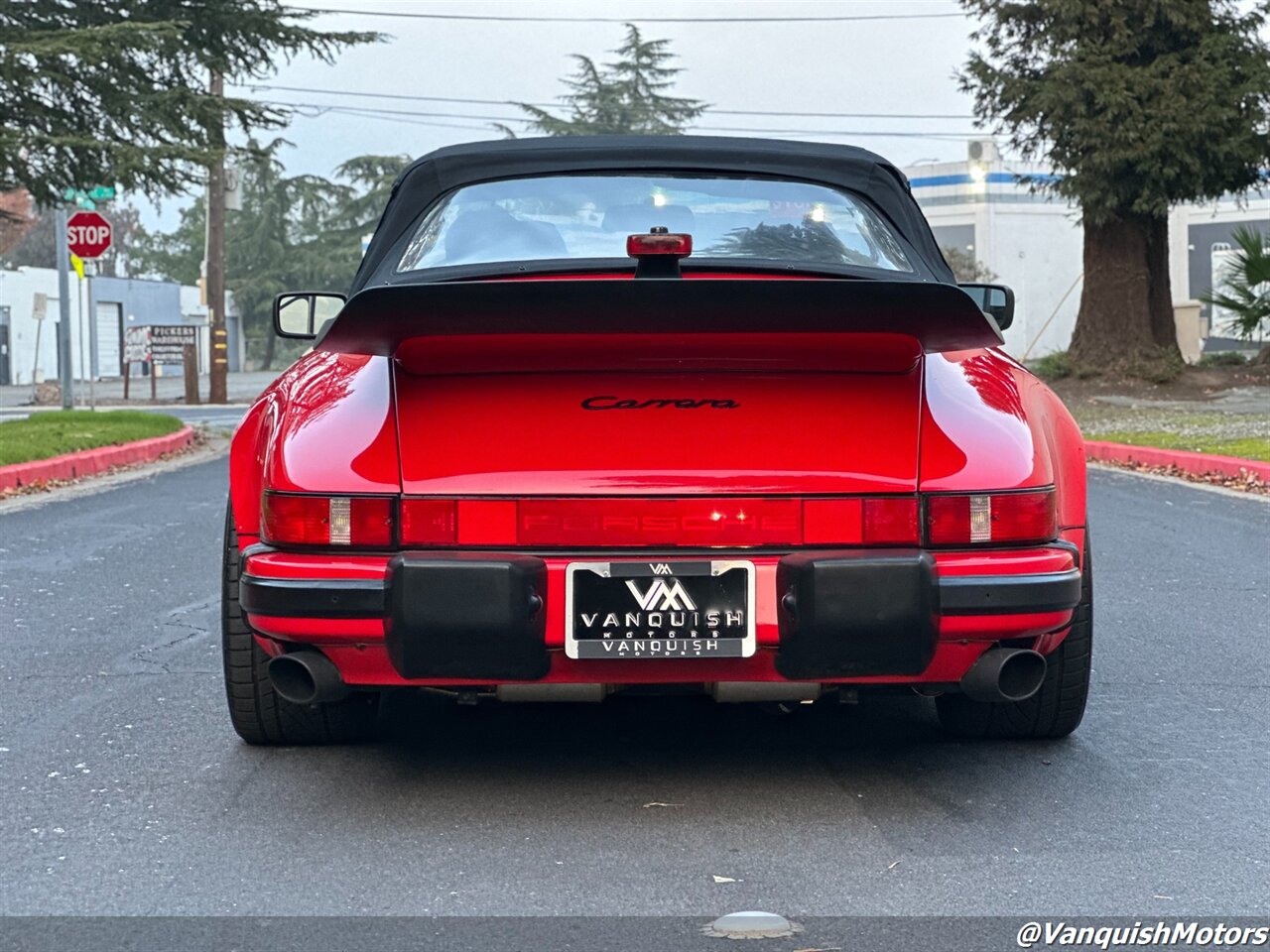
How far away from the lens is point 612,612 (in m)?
3.64

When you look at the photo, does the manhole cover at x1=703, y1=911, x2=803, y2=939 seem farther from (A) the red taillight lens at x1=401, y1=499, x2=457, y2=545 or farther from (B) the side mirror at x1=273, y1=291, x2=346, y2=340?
(B) the side mirror at x1=273, y1=291, x2=346, y2=340

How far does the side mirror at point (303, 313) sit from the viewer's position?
501cm

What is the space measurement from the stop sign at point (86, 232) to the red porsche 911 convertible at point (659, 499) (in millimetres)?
19117

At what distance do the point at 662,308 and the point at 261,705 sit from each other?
1.56 m

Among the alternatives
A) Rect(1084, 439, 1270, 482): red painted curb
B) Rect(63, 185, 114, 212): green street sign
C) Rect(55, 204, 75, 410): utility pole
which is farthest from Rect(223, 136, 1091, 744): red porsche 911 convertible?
Rect(55, 204, 75, 410): utility pole

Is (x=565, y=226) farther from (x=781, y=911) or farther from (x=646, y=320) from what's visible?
(x=781, y=911)

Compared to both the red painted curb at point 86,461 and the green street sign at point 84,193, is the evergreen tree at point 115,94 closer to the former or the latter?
the green street sign at point 84,193

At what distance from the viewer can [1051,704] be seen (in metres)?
4.39

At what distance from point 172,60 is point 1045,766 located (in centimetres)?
1985

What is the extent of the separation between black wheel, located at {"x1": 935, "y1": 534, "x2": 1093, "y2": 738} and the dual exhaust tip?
420 mm

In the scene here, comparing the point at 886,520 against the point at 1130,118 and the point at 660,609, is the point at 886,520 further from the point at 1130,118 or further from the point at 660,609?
the point at 1130,118

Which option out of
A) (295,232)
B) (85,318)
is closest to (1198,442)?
(85,318)

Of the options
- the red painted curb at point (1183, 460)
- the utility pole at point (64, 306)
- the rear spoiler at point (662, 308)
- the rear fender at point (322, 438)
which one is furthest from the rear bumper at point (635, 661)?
the utility pole at point (64, 306)

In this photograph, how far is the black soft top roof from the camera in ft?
15.7
